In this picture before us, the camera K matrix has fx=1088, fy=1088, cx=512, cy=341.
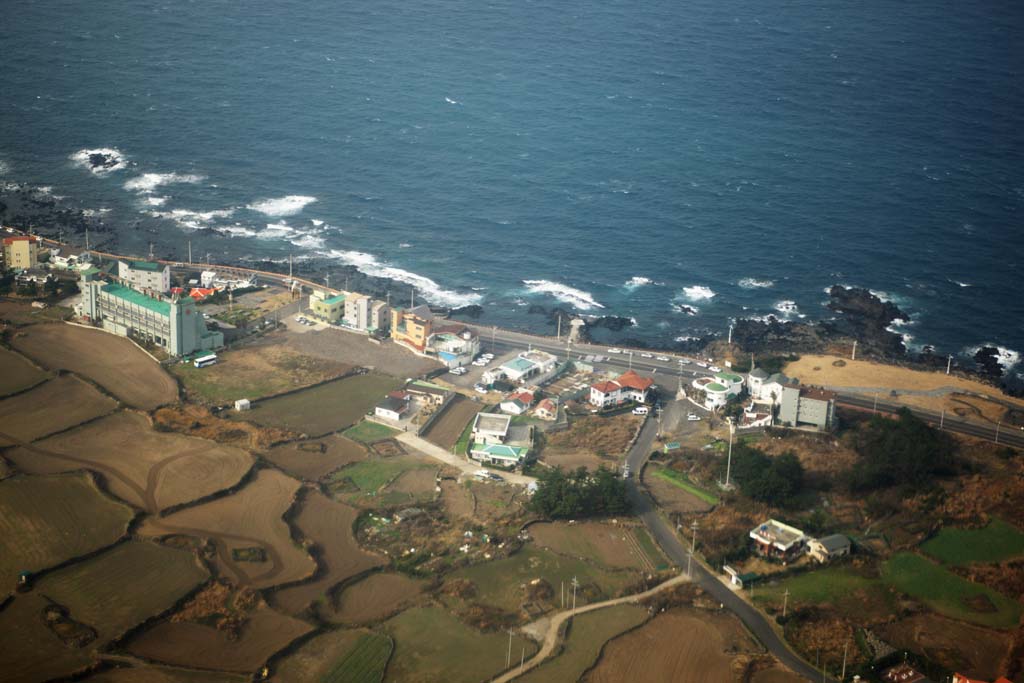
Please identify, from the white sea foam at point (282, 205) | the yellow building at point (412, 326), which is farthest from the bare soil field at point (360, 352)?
the white sea foam at point (282, 205)

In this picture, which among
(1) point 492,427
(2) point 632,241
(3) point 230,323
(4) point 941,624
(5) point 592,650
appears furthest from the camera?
(2) point 632,241

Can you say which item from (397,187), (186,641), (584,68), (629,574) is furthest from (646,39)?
(186,641)

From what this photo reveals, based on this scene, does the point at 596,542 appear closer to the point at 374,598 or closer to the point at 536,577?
the point at 536,577

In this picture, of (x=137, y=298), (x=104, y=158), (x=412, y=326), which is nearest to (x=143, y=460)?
(x=137, y=298)

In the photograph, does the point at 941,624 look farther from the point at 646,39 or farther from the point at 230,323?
the point at 646,39

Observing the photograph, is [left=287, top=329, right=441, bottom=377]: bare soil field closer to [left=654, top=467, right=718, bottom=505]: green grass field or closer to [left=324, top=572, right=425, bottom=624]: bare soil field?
[left=654, top=467, right=718, bottom=505]: green grass field

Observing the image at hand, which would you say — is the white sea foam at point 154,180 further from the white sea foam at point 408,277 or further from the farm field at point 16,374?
the farm field at point 16,374
